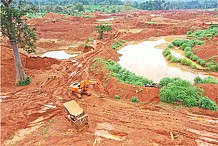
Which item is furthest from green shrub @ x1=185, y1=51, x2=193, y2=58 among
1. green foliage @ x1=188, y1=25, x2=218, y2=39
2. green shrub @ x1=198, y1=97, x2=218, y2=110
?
green shrub @ x1=198, y1=97, x2=218, y2=110

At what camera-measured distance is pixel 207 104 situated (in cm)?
1314

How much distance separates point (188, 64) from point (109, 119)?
38.0 ft

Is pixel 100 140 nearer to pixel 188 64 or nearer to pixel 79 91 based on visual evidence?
pixel 79 91

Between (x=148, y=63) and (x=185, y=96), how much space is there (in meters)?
8.93

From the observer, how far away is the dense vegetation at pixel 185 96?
13.2 m

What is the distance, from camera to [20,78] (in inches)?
742

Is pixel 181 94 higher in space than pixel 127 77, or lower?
lower

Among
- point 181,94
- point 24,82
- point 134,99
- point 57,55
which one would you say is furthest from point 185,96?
point 57,55

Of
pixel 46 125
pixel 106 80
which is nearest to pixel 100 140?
pixel 46 125

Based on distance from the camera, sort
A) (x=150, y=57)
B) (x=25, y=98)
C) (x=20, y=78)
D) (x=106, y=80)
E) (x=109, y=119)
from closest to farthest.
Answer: (x=109, y=119) < (x=25, y=98) < (x=106, y=80) < (x=20, y=78) < (x=150, y=57)

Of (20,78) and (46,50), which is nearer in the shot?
(20,78)

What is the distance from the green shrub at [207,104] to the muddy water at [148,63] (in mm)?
4381

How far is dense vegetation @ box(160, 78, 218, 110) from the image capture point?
13.2 m

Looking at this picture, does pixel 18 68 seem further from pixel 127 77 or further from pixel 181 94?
pixel 181 94
